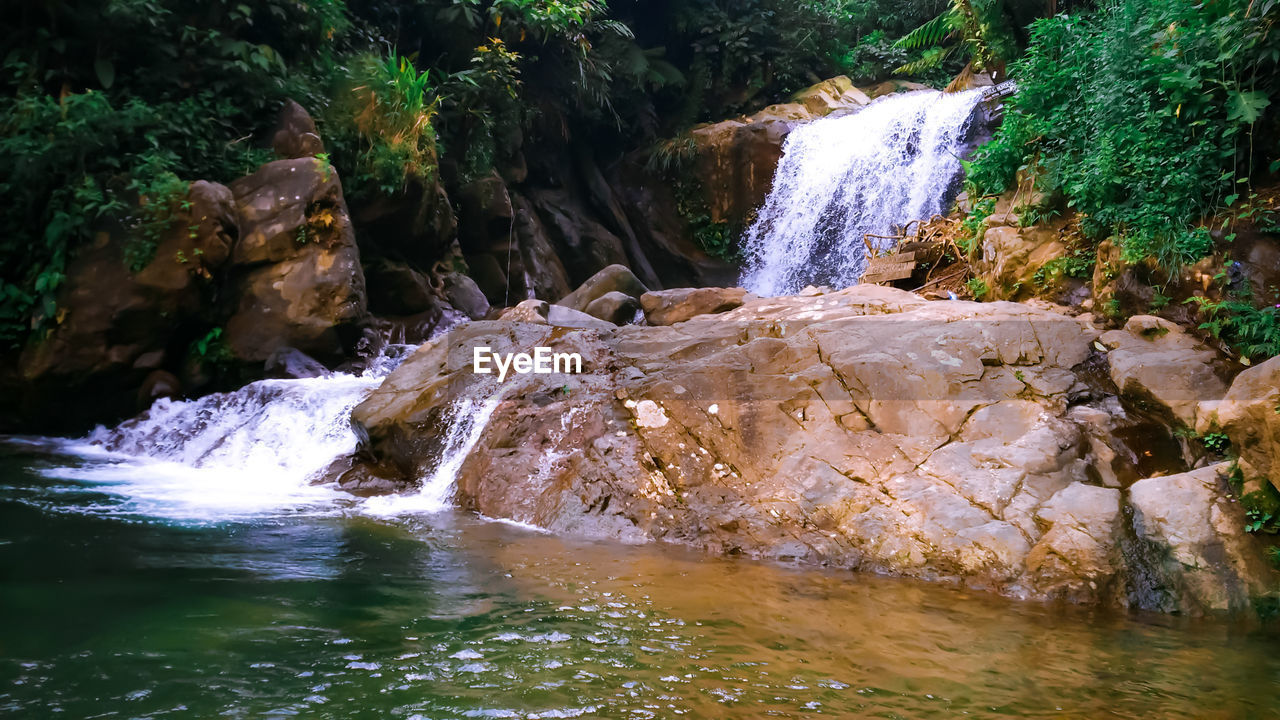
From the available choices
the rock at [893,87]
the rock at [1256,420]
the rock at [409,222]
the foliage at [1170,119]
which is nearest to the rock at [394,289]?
the rock at [409,222]

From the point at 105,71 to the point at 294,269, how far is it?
9.87ft

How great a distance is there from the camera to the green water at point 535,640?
8.27 ft

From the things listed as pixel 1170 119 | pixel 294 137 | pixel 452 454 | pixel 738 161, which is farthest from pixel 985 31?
pixel 452 454

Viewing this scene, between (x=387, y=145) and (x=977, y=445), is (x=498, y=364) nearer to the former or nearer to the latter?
(x=977, y=445)

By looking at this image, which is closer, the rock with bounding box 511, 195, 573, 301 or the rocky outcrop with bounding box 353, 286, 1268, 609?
the rocky outcrop with bounding box 353, 286, 1268, 609

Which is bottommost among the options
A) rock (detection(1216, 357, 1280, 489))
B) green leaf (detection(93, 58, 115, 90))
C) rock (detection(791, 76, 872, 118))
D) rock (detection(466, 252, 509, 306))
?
rock (detection(1216, 357, 1280, 489))

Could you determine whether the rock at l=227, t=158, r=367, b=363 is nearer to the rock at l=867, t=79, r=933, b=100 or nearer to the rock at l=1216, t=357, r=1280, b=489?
the rock at l=1216, t=357, r=1280, b=489

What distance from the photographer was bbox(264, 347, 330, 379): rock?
8805 millimetres

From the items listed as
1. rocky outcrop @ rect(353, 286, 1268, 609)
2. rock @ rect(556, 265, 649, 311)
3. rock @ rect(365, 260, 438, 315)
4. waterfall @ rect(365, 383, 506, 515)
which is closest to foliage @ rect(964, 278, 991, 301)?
rocky outcrop @ rect(353, 286, 1268, 609)

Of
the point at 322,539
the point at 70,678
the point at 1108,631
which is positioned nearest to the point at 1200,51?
the point at 1108,631

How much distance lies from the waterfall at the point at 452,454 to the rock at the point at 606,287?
159 inches

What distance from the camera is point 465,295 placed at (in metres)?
12.5

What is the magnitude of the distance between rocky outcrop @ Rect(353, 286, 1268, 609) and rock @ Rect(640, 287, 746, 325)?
1.18m

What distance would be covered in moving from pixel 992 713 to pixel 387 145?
33.9ft
